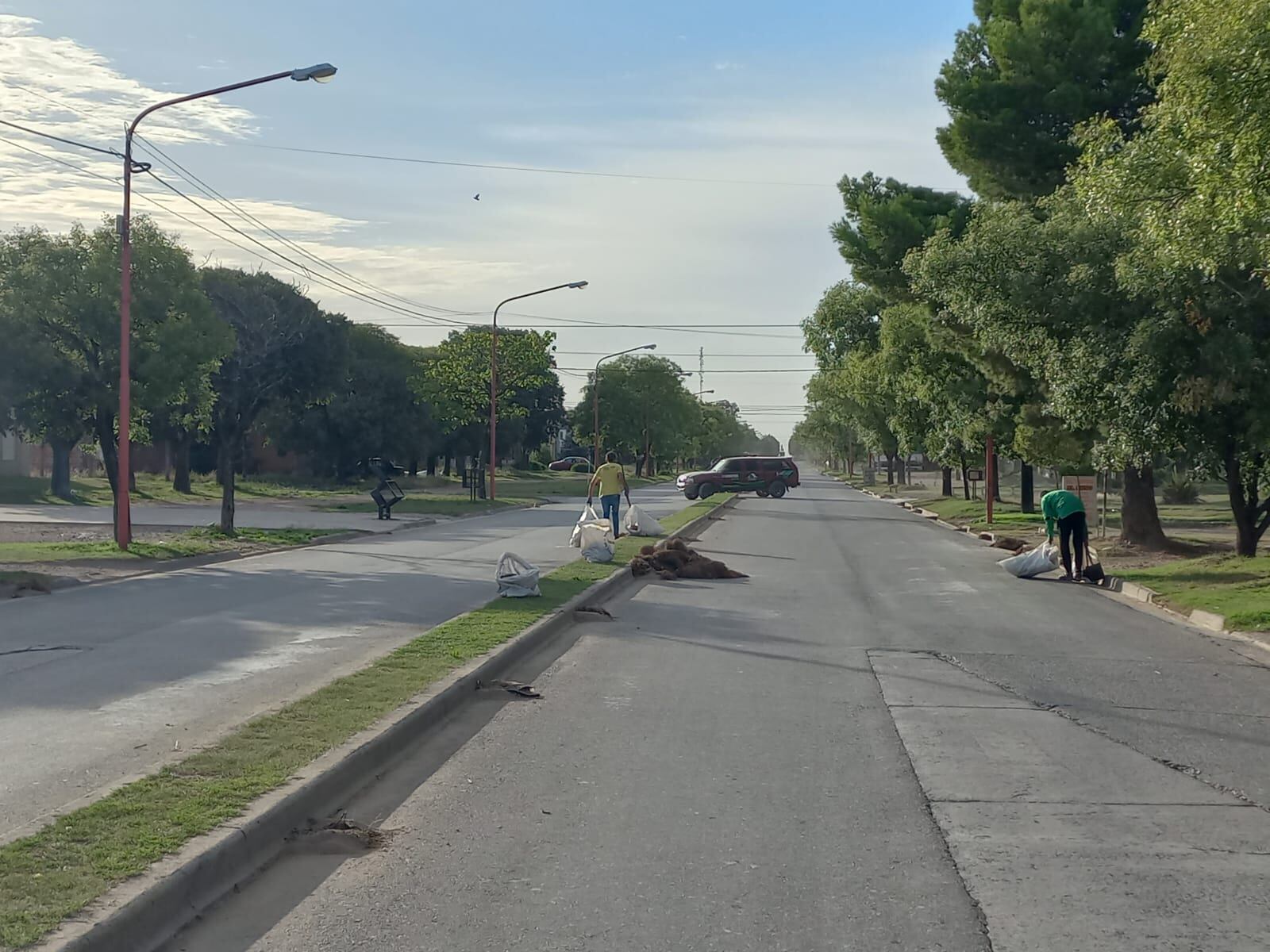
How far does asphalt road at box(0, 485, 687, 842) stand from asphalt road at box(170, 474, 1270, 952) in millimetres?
1649

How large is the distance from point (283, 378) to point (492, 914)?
4903 cm

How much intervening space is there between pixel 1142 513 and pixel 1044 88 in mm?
8169

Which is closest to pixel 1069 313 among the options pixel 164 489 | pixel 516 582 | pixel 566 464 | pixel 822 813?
pixel 516 582

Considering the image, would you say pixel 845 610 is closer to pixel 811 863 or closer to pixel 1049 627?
pixel 1049 627

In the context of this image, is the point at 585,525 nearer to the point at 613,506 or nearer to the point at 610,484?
the point at 610,484

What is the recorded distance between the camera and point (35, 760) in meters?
7.79

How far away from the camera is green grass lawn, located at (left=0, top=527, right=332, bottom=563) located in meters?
22.6

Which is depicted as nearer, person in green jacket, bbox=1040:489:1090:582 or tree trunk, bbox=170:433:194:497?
person in green jacket, bbox=1040:489:1090:582

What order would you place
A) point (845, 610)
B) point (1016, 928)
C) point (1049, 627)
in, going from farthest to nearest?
point (845, 610), point (1049, 627), point (1016, 928)

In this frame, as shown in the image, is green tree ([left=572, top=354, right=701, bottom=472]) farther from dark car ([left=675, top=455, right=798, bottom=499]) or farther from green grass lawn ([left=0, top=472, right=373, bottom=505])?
dark car ([left=675, top=455, right=798, bottom=499])

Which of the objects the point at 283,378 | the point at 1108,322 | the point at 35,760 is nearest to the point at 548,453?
the point at 283,378

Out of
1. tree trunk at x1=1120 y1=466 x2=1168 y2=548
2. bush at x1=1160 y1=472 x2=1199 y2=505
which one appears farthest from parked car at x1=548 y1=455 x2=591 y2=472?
tree trunk at x1=1120 y1=466 x2=1168 y2=548

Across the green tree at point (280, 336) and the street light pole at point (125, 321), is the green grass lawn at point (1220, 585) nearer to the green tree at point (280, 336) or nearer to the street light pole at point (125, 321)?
the street light pole at point (125, 321)

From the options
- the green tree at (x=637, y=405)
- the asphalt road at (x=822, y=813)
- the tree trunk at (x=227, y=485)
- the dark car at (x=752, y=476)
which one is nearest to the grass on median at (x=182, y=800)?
the asphalt road at (x=822, y=813)
